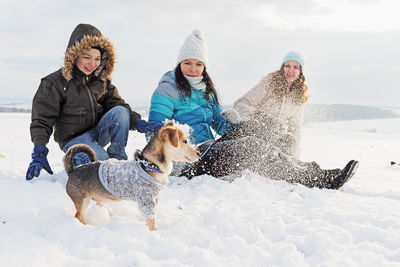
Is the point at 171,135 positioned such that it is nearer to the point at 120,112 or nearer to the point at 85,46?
the point at 120,112

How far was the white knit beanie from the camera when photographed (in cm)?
479

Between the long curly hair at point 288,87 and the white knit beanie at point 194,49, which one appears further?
the long curly hair at point 288,87

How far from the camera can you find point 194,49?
4.78 metres

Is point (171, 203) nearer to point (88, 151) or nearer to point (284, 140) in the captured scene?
point (88, 151)

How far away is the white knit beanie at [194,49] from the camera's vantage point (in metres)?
4.79

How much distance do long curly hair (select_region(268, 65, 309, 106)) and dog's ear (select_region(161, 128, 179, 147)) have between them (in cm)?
290

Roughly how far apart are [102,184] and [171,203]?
98 cm

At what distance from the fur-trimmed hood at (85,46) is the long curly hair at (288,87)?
259 cm

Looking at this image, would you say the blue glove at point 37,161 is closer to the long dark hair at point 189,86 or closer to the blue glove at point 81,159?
the blue glove at point 81,159

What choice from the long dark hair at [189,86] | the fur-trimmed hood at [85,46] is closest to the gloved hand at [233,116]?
the long dark hair at [189,86]

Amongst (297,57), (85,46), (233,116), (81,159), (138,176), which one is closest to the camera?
(138,176)

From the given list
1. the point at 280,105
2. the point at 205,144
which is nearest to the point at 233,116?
the point at 205,144

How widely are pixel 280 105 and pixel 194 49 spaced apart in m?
1.78

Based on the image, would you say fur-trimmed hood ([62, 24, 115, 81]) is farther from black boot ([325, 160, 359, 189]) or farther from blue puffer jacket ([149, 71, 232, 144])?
black boot ([325, 160, 359, 189])
